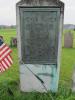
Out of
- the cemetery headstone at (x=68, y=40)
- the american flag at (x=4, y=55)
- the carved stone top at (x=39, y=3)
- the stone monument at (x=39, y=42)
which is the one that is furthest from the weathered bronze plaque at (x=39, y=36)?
the cemetery headstone at (x=68, y=40)

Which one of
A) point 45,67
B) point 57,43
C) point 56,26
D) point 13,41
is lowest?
point 13,41

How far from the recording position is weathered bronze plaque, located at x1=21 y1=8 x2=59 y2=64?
672 cm

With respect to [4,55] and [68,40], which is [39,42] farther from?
[68,40]

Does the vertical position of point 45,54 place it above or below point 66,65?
above

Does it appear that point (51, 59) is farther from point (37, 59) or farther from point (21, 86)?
point (21, 86)

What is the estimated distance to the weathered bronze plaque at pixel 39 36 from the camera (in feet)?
22.1

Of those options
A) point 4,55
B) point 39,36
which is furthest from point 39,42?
point 4,55

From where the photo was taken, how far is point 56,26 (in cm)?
674

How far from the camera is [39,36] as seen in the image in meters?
6.86

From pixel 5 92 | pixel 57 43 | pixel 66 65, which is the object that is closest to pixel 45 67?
pixel 57 43

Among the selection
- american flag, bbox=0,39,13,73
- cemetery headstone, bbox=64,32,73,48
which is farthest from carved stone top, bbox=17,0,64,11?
cemetery headstone, bbox=64,32,73,48

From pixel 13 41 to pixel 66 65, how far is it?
9.22 m

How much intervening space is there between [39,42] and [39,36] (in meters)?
0.15

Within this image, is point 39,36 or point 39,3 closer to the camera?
point 39,3
